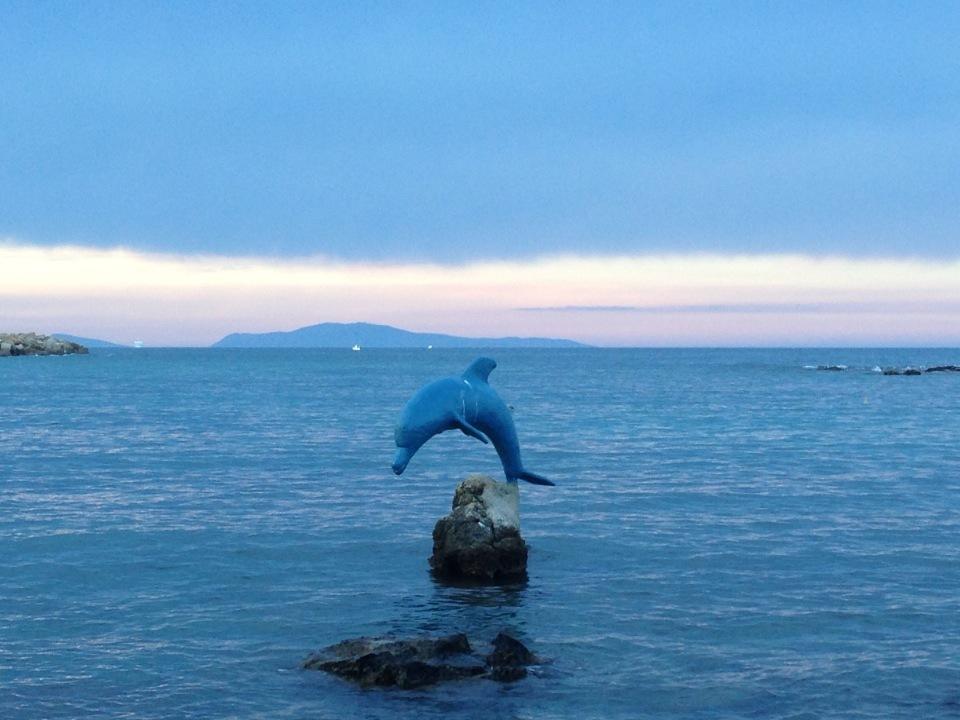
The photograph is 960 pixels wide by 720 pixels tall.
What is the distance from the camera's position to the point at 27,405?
267ft

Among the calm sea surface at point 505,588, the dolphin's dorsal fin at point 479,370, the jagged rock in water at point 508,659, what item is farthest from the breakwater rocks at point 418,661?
the dolphin's dorsal fin at point 479,370

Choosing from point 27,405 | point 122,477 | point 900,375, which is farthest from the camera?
point 900,375

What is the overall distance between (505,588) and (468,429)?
11.4ft

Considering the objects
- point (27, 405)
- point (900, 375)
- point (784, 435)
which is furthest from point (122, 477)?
point (900, 375)

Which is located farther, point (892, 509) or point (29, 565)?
point (892, 509)

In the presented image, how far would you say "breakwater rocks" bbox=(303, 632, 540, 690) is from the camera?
55.0ft

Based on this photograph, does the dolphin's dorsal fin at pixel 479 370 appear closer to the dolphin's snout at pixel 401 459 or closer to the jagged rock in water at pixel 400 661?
the dolphin's snout at pixel 401 459

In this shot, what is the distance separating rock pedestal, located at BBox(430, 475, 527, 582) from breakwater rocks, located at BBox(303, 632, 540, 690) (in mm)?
6030

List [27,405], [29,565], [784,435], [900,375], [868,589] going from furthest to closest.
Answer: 1. [900,375]
2. [27,405]
3. [784,435]
4. [29,565]
5. [868,589]

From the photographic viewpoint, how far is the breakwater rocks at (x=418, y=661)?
16.8 metres

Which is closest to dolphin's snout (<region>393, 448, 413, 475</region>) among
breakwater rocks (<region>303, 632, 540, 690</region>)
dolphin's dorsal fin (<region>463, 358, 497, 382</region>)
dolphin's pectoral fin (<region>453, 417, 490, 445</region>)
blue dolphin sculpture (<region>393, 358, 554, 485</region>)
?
blue dolphin sculpture (<region>393, 358, 554, 485</region>)

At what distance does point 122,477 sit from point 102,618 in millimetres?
20031

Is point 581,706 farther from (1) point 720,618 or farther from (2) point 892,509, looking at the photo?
(2) point 892,509

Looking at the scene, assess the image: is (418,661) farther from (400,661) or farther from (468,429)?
(468,429)
